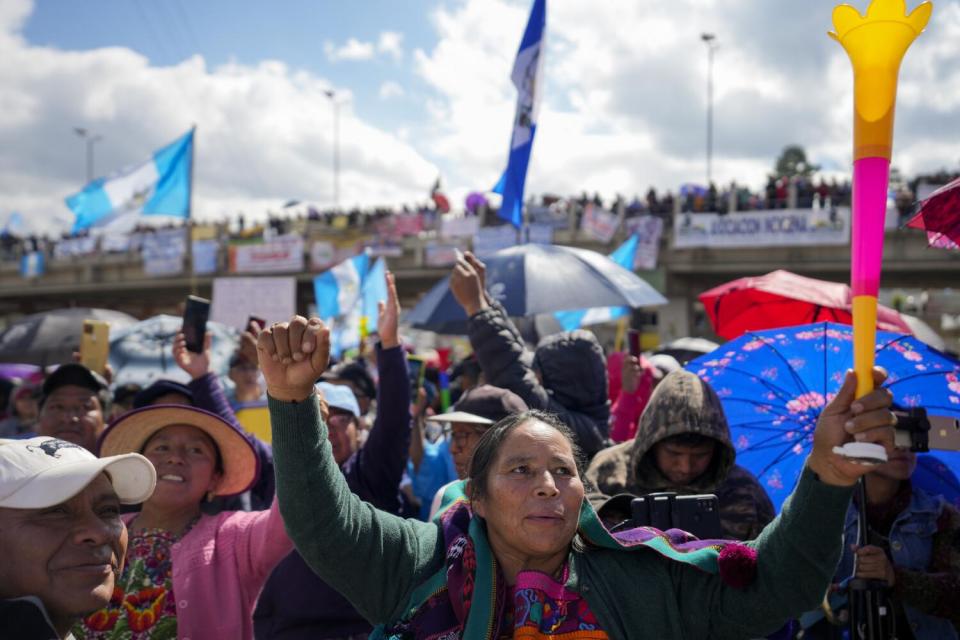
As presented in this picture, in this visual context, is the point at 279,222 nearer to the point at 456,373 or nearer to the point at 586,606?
the point at 456,373

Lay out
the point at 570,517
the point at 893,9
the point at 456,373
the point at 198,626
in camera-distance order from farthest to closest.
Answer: the point at 456,373 < the point at 198,626 < the point at 570,517 < the point at 893,9

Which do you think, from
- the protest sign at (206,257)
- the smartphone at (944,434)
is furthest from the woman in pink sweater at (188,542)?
the protest sign at (206,257)

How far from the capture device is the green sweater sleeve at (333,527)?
168 cm

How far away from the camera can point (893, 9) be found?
138 cm

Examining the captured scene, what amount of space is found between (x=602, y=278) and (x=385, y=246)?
22.9m

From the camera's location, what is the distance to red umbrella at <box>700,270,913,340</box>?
199 inches

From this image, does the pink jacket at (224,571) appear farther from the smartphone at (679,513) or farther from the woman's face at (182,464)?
the smartphone at (679,513)

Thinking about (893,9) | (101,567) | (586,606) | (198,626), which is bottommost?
(198,626)

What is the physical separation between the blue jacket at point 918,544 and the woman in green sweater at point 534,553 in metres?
1.35

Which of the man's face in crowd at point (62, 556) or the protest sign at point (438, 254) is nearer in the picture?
the man's face in crowd at point (62, 556)

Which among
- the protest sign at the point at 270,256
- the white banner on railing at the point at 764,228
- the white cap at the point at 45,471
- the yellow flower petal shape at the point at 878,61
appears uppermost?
the white banner on railing at the point at 764,228

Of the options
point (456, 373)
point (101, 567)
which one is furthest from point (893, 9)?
point (456, 373)

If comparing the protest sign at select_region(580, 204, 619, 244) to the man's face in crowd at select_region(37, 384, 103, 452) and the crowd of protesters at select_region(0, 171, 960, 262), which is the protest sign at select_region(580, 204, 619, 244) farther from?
the man's face in crowd at select_region(37, 384, 103, 452)

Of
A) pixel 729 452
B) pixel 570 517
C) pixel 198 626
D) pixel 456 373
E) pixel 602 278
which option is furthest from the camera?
pixel 456 373
